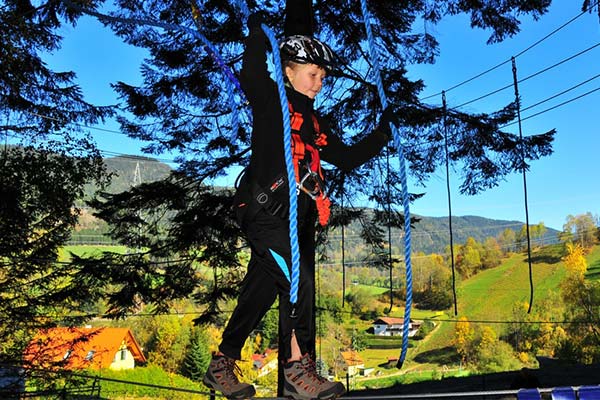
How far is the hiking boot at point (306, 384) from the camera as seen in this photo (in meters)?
2.11

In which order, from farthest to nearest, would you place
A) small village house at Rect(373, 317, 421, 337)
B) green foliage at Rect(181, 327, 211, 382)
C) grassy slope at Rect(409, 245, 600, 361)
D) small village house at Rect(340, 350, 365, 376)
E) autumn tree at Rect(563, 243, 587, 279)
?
small village house at Rect(373, 317, 421, 337) → grassy slope at Rect(409, 245, 600, 361) → autumn tree at Rect(563, 243, 587, 279) → small village house at Rect(340, 350, 365, 376) → green foliage at Rect(181, 327, 211, 382)

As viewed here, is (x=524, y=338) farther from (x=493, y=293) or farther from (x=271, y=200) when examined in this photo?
(x=271, y=200)

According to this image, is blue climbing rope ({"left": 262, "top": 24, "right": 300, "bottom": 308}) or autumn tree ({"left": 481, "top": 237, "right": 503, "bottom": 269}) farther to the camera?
autumn tree ({"left": 481, "top": 237, "right": 503, "bottom": 269})

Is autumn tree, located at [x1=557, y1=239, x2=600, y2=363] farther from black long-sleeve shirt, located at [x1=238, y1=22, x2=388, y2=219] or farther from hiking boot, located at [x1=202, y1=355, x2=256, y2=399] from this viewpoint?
black long-sleeve shirt, located at [x1=238, y1=22, x2=388, y2=219]

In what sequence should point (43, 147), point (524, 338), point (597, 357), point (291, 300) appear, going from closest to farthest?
point (291, 300) → point (43, 147) → point (597, 357) → point (524, 338)

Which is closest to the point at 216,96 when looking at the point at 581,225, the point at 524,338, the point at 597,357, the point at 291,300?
the point at 291,300

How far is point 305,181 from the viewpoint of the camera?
2234 millimetres

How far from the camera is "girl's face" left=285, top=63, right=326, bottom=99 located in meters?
2.34

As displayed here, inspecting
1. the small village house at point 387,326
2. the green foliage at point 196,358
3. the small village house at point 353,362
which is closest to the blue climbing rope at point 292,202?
the green foliage at point 196,358

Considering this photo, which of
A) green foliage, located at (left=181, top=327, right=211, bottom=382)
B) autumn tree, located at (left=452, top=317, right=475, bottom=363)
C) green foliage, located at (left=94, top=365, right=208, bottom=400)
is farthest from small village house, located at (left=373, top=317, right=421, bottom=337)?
green foliage, located at (left=94, top=365, right=208, bottom=400)

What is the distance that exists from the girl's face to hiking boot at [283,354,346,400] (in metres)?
1.17

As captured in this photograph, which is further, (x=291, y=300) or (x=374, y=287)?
(x=374, y=287)

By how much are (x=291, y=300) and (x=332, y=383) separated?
39cm

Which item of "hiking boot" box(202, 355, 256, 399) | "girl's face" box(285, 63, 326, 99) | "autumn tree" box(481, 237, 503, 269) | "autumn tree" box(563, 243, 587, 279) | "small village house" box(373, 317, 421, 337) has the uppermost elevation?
"autumn tree" box(481, 237, 503, 269)
